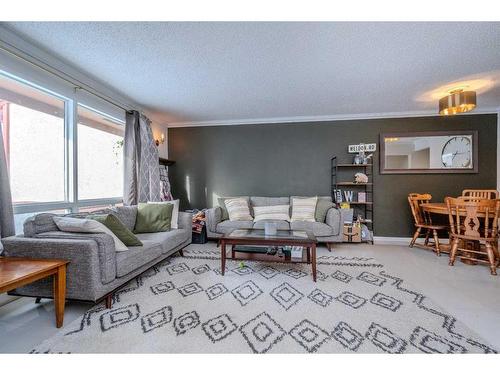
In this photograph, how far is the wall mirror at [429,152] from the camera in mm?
3664

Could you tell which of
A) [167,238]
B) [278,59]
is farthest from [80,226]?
[278,59]

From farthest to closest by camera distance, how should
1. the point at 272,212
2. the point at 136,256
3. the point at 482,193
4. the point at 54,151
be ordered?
1. the point at 272,212
2. the point at 482,193
3. the point at 54,151
4. the point at 136,256

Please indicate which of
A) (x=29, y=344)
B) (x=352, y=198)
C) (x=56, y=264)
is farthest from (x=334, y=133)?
(x=29, y=344)

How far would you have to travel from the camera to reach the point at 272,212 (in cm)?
374

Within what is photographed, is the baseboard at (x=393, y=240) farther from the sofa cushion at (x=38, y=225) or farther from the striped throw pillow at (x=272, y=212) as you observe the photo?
the sofa cushion at (x=38, y=225)

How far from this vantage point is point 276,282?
7.09 ft

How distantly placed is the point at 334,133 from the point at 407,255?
7.71ft

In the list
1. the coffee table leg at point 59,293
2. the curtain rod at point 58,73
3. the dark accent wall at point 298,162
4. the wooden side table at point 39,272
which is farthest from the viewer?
the dark accent wall at point 298,162

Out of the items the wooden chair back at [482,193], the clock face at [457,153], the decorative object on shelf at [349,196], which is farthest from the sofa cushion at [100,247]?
the clock face at [457,153]

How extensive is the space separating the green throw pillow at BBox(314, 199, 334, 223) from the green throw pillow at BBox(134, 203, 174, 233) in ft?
7.57

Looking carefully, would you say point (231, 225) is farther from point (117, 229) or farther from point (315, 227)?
point (117, 229)

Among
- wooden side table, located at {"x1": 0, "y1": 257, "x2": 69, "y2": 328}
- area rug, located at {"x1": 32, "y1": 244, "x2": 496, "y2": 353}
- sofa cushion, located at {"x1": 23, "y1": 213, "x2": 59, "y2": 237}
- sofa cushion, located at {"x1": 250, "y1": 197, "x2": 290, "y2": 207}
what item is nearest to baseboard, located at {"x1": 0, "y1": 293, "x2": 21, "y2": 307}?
wooden side table, located at {"x1": 0, "y1": 257, "x2": 69, "y2": 328}

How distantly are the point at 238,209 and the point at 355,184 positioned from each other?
Answer: 2.20 meters

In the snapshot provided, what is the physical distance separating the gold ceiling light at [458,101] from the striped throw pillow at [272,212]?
261 centimetres
